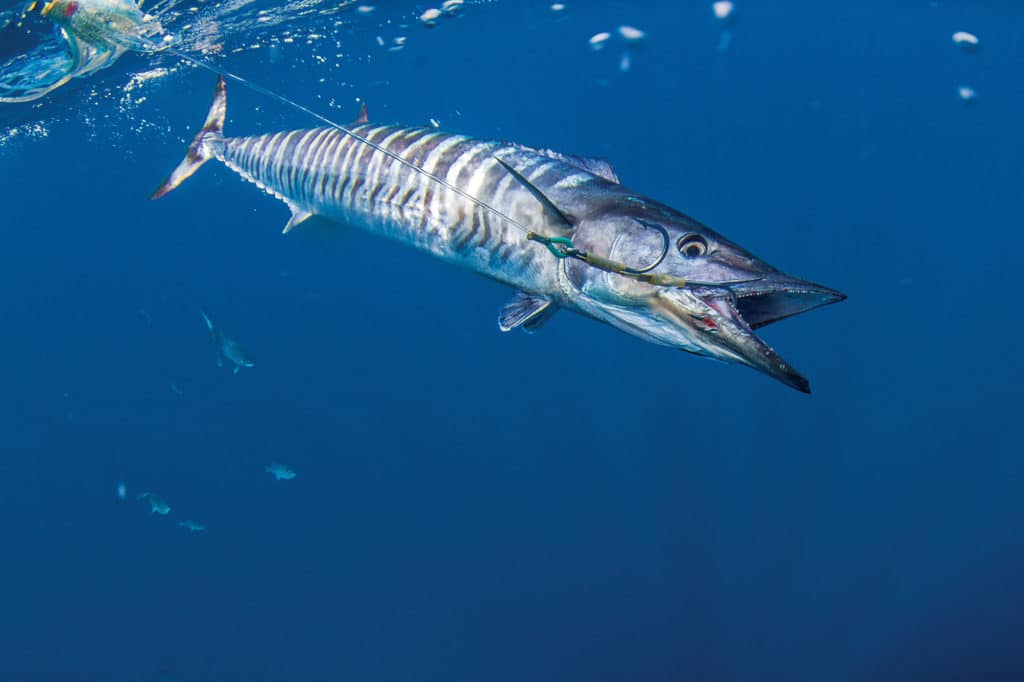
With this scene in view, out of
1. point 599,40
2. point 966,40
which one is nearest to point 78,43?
point 599,40

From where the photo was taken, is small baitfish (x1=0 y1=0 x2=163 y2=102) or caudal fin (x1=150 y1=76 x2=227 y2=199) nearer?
caudal fin (x1=150 y1=76 x2=227 y2=199)

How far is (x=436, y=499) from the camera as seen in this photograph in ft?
36.0

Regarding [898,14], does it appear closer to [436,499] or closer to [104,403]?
[436,499]

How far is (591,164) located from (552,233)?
0.69 metres

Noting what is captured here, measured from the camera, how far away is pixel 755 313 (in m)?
2.46

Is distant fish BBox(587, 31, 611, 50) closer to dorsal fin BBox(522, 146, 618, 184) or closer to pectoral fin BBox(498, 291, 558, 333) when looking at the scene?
dorsal fin BBox(522, 146, 618, 184)

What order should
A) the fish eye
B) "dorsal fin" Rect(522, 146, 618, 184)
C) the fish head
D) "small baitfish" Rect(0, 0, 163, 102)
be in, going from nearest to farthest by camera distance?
1. the fish head
2. the fish eye
3. "dorsal fin" Rect(522, 146, 618, 184)
4. "small baitfish" Rect(0, 0, 163, 102)

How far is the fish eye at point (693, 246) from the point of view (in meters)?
2.46

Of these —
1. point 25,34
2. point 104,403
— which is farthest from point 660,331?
point 104,403

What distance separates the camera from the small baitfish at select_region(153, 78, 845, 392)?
7.57 feet

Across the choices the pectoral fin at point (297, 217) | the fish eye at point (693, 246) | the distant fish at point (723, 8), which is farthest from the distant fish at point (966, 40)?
the fish eye at point (693, 246)

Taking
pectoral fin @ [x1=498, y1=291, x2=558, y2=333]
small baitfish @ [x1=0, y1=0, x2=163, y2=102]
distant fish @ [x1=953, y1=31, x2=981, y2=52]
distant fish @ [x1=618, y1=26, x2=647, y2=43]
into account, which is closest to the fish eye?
pectoral fin @ [x1=498, y1=291, x2=558, y2=333]

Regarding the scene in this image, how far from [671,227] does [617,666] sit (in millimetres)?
7956

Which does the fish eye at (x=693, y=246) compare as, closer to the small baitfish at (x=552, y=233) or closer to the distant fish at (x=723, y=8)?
the small baitfish at (x=552, y=233)
